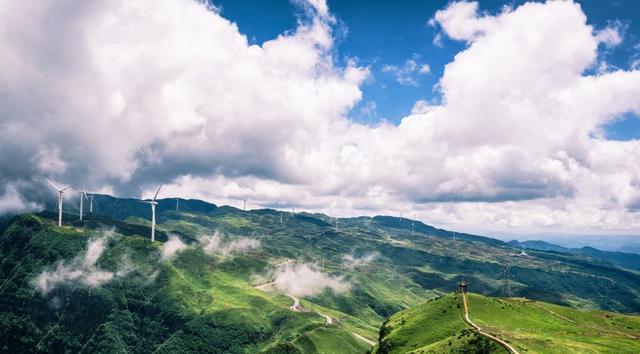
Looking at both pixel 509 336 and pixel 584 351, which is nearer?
pixel 584 351

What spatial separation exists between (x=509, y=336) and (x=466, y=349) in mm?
22404

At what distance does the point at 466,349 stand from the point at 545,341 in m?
31.0

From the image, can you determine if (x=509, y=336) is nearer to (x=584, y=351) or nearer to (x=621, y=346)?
(x=584, y=351)

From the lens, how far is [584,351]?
6722 inches

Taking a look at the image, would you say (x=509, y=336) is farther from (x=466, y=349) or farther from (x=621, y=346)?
(x=621, y=346)

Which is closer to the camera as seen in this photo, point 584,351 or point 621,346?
point 584,351

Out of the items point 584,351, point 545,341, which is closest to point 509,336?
point 545,341

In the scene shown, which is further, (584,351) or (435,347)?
(435,347)

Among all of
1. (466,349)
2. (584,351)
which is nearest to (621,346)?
(584,351)

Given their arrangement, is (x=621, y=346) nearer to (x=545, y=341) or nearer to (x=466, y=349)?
(x=545, y=341)

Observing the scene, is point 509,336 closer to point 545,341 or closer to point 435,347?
point 545,341

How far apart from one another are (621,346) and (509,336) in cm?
4301

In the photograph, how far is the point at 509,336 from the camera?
18875cm

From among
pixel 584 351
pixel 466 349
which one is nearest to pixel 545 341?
pixel 584 351
